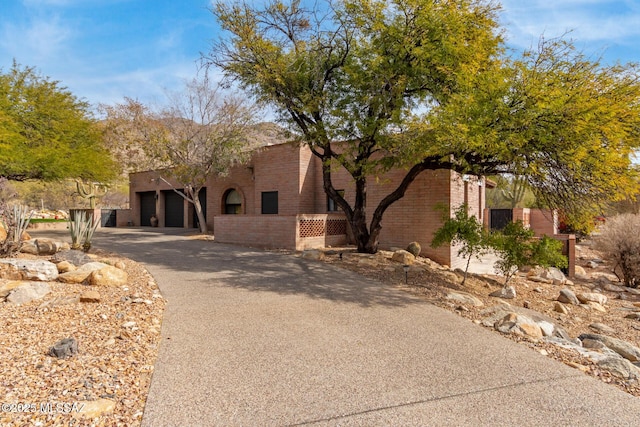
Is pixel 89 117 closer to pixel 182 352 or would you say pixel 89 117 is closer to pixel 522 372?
pixel 182 352

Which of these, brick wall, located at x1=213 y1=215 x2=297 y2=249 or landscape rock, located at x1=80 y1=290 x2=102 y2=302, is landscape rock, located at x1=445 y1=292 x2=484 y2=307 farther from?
brick wall, located at x1=213 y1=215 x2=297 y2=249

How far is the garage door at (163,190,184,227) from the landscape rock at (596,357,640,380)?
81.6ft

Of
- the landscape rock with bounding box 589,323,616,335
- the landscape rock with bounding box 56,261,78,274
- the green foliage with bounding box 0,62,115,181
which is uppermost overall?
the green foliage with bounding box 0,62,115,181

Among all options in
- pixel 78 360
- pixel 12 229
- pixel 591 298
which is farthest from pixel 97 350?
pixel 591 298

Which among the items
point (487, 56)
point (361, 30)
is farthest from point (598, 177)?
point (361, 30)

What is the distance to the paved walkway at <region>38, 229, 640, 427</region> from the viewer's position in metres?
3.17

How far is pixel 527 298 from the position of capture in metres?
9.48

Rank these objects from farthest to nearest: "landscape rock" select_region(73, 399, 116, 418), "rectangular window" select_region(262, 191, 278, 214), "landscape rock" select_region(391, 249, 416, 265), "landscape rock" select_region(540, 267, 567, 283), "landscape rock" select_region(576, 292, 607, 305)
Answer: "rectangular window" select_region(262, 191, 278, 214) → "landscape rock" select_region(540, 267, 567, 283) → "landscape rock" select_region(391, 249, 416, 265) → "landscape rock" select_region(576, 292, 607, 305) → "landscape rock" select_region(73, 399, 116, 418)

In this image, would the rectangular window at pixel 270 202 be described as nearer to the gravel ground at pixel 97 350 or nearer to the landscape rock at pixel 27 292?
the gravel ground at pixel 97 350

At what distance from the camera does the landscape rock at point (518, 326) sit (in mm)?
5414

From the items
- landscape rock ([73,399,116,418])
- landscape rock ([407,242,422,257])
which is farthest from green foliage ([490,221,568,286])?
landscape rock ([73,399,116,418])

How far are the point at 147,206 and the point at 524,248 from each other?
26.4 m

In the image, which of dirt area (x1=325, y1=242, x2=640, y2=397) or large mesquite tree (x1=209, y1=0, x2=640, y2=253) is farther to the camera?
large mesquite tree (x1=209, y1=0, x2=640, y2=253)

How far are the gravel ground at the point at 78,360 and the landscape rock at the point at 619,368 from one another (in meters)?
4.92
